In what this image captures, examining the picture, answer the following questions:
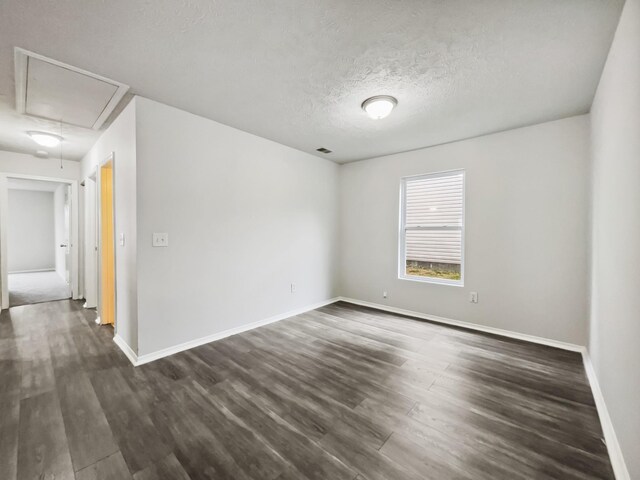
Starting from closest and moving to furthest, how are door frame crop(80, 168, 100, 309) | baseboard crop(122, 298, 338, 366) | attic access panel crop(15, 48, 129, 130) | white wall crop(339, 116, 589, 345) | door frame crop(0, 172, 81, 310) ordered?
attic access panel crop(15, 48, 129, 130) → baseboard crop(122, 298, 338, 366) → white wall crop(339, 116, 589, 345) → door frame crop(80, 168, 100, 309) → door frame crop(0, 172, 81, 310)

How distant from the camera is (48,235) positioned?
8.41 meters

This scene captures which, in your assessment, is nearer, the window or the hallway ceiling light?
the hallway ceiling light

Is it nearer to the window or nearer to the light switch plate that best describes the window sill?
the window

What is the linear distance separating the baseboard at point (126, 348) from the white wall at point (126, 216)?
1.8 inches

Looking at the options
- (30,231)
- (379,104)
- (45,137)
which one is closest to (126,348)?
(45,137)

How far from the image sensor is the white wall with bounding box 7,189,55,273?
7.88m

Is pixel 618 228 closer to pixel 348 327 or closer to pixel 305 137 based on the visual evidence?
pixel 348 327

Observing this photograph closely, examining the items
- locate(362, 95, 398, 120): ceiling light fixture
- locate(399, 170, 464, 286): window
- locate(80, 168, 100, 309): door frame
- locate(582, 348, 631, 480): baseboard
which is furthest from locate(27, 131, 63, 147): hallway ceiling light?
locate(582, 348, 631, 480): baseboard

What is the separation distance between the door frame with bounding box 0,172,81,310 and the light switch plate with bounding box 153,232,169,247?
12.4ft

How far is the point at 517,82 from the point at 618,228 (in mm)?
1461

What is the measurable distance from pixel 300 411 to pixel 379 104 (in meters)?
2.75

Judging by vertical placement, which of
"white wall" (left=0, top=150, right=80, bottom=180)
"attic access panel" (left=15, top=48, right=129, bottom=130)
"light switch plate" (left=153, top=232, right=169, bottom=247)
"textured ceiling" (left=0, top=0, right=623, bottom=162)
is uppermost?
"textured ceiling" (left=0, top=0, right=623, bottom=162)

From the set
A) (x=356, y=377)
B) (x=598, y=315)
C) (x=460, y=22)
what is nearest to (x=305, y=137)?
(x=460, y=22)

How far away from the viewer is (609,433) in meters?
1.66
